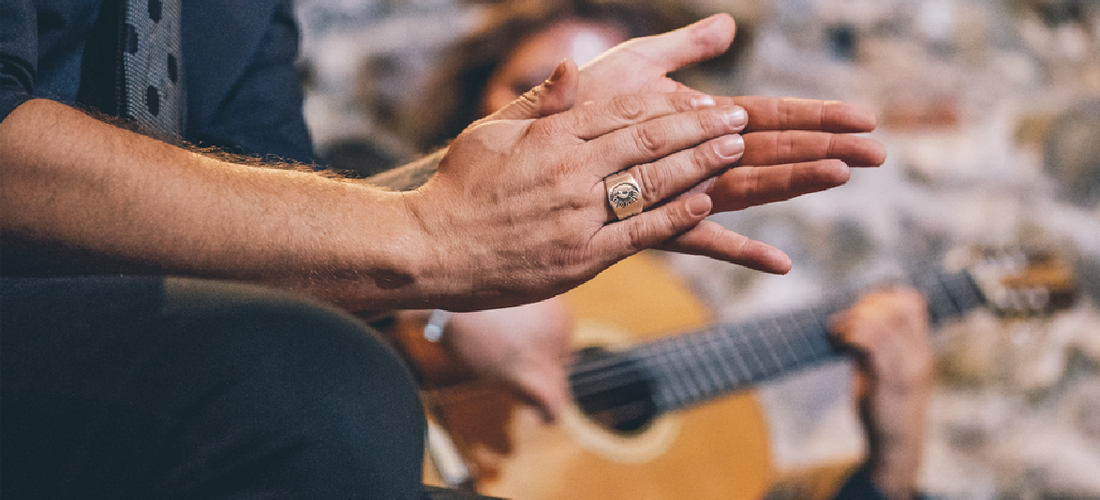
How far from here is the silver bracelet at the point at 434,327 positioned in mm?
967

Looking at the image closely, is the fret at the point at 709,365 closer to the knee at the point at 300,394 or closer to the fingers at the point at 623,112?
the fingers at the point at 623,112

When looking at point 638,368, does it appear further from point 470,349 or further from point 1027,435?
point 1027,435

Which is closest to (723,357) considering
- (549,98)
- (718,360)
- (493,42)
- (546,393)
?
(718,360)

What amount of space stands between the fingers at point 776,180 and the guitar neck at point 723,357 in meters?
0.59

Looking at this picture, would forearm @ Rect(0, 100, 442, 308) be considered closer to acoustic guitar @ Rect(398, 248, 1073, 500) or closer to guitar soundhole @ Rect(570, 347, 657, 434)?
acoustic guitar @ Rect(398, 248, 1073, 500)

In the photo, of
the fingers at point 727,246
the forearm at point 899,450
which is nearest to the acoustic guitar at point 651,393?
the forearm at point 899,450

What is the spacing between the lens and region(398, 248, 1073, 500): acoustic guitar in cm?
96

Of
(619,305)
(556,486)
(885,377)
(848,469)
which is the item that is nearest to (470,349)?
(556,486)

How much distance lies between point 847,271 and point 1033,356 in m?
0.50

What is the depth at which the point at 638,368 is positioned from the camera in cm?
113

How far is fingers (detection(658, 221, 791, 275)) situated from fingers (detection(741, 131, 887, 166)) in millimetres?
77

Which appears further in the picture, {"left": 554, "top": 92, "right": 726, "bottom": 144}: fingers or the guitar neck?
the guitar neck

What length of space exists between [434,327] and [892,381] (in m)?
0.95

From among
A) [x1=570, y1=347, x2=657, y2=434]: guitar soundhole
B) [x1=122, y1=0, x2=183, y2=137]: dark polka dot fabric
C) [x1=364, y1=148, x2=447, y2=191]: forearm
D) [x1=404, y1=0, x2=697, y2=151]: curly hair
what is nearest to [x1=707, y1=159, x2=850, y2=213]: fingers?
[x1=364, y1=148, x2=447, y2=191]: forearm
